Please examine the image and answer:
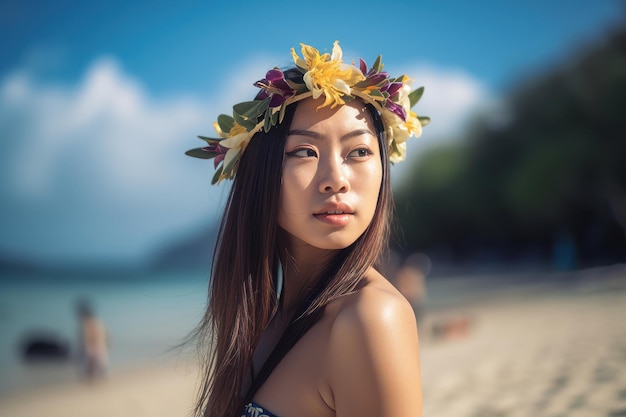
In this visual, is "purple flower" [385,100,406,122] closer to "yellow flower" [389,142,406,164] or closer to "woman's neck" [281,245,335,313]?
"yellow flower" [389,142,406,164]

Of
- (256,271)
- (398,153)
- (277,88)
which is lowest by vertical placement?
(256,271)

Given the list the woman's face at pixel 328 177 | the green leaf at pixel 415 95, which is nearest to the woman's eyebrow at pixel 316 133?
the woman's face at pixel 328 177

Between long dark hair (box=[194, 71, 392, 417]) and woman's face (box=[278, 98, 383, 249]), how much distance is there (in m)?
0.06

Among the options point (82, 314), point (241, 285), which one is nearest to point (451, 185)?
point (82, 314)

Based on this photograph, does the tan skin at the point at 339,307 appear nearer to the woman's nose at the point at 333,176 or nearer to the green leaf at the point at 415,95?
the woman's nose at the point at 333,176

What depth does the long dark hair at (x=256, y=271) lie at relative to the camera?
201 centimetres

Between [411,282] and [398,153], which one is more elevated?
[411,282]

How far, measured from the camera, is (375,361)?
159cm

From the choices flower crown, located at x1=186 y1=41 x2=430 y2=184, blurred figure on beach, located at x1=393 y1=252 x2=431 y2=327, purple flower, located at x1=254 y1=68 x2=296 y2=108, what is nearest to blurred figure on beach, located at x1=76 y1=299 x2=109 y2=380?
blurred figure on beach, located at x1=393 y1=252 x2=431 y2=327

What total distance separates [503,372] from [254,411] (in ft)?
17.9

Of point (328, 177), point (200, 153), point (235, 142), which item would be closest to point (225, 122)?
point (235, 142)

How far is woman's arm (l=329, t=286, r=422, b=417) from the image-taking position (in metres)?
1.59

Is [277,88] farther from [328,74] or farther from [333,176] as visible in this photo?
[333,176]

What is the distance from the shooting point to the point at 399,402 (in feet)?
5.23
